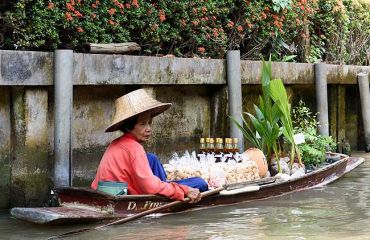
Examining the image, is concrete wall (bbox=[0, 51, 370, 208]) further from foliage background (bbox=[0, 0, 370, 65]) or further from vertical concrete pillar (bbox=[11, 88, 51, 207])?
foliage background (bbox=[0, 0, 370, 65])

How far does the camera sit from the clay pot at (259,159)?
10.0m

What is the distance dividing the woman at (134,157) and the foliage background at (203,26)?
1.49m

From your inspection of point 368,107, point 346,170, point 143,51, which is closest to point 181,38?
point 143,51

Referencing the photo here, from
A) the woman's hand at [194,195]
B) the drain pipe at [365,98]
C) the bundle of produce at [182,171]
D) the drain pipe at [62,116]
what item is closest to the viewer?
the woman's hand at [194,195]

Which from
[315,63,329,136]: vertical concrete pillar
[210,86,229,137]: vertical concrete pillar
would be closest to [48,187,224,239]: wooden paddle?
[210,86,229,137]: vertical concrete pillar

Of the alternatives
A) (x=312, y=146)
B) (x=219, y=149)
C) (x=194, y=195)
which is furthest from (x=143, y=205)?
(x=312, y=146)

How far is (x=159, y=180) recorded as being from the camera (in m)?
8.15

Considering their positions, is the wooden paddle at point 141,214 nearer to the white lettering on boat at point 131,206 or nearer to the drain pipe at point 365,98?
the white lettering on boat at point 131,206

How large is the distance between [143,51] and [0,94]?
112 inches

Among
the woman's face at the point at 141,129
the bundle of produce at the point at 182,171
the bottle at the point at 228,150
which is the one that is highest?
the woman's face at the point at 141,129

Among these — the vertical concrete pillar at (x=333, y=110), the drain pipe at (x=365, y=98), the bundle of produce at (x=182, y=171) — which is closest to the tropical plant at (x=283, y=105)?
the bundle of produce at (x=182, y=171)

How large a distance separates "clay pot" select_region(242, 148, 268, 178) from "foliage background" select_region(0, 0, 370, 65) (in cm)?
200

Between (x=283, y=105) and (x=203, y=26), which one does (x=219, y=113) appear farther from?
(x=283, y=105)

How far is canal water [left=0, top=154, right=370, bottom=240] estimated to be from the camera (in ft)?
24.7
